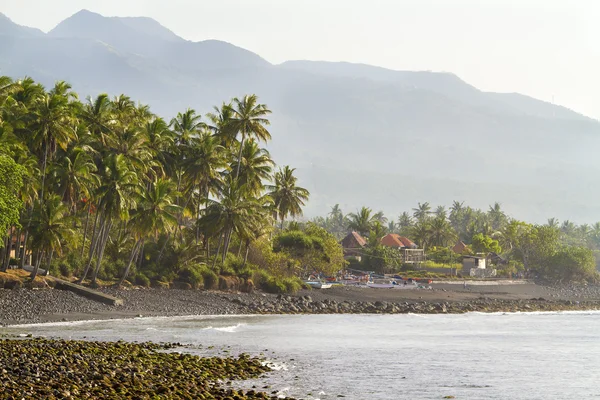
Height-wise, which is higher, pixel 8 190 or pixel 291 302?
→ pixel 8 190

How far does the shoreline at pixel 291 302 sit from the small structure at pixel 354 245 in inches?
1095

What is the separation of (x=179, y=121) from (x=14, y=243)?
79.0ft

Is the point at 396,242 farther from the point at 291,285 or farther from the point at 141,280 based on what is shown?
the point at 141,280

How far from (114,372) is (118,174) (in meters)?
38.4

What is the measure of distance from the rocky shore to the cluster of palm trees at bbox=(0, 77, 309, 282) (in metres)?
23.6

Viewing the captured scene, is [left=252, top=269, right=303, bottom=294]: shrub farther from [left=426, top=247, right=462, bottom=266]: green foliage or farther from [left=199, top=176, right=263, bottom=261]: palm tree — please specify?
[left=426, top=247, right=462, bottom=266]: green foliage

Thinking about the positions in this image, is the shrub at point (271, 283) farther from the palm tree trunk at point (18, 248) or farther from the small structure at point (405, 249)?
the small structure at point (405, 249)

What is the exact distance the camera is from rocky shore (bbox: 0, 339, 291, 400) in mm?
21766

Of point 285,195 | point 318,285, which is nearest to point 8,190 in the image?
point 318,285

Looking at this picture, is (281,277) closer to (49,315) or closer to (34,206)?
(34,206)

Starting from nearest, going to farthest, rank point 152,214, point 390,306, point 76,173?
point 76,173
point 152,214
point 390,306

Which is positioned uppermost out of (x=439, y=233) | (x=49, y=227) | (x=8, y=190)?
(x=439, y=233)

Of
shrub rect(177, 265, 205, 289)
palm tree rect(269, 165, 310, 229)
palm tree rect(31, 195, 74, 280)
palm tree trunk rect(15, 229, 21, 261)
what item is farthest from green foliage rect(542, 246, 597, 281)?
palm tree rect(31, 195, 74, 280)

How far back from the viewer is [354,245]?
144 metres
